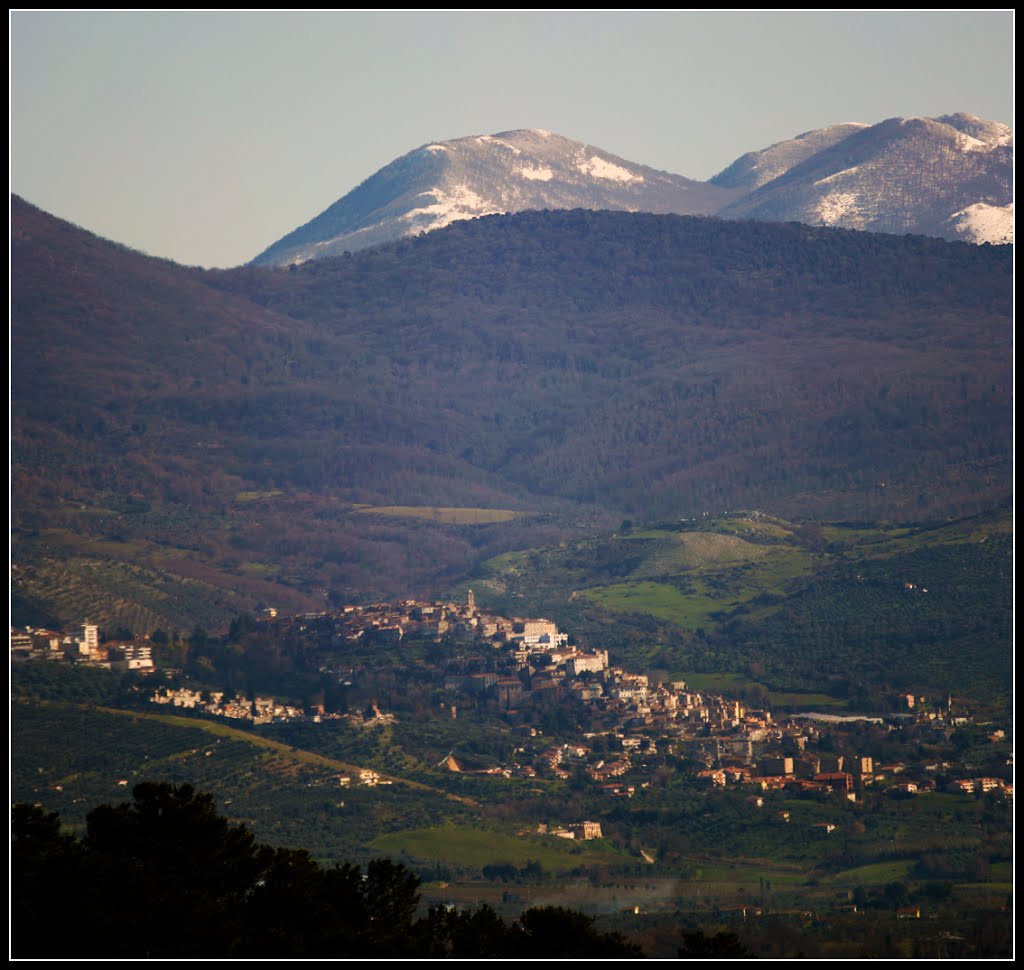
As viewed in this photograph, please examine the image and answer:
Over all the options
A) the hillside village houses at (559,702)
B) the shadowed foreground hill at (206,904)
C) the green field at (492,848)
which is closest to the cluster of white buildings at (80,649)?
the hillside village houses at (559,702)

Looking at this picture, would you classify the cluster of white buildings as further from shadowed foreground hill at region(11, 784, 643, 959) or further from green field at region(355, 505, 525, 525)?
shadowed foreground hill at region(11, 784, 643, 959)

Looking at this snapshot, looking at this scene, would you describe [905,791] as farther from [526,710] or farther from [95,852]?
[95,852]

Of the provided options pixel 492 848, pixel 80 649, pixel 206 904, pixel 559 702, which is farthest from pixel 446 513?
pixel 206 904

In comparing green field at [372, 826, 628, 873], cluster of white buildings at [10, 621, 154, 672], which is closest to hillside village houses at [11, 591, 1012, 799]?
cluster of white buildings at [10, 621, 154, 672]

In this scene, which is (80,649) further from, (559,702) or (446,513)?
(446,513)

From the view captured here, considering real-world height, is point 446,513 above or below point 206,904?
A: above

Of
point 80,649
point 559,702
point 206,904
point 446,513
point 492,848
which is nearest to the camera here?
point 206,904
